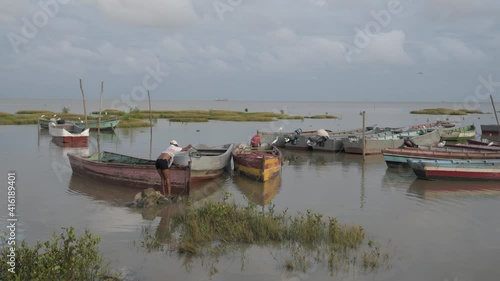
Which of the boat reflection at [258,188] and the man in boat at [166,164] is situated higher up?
the man in boat at [166,164]

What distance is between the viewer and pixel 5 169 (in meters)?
18.2

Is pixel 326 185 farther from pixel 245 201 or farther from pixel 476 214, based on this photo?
pixel 476 214

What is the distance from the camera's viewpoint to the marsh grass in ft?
25.6

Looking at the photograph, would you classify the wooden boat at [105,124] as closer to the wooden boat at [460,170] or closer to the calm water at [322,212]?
the calm water at [322,212]

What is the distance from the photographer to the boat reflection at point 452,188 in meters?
14.3

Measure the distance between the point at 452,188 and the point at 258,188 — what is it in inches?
254

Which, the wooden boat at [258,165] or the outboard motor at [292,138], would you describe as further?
the outboard motor at [292,138]

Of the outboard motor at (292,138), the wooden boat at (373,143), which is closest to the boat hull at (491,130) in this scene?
the wooden boat at (373,143)

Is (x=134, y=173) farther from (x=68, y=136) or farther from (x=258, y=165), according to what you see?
(x=68, y=136)

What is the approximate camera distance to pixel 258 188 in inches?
592

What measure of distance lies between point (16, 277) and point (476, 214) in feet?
34.9

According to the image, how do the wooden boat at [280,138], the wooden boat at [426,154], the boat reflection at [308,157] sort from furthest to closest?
the wooden boat at [280,138]
the boat reflection at [308,157]
the wooden boat at [426,154]

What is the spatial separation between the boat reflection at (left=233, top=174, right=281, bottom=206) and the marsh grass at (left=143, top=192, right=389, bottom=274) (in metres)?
3.60

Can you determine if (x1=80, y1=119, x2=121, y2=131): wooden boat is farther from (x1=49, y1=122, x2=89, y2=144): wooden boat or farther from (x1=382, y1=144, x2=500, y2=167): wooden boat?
(x1=382, y1=144, x2=500, y2=167): wooden boat
